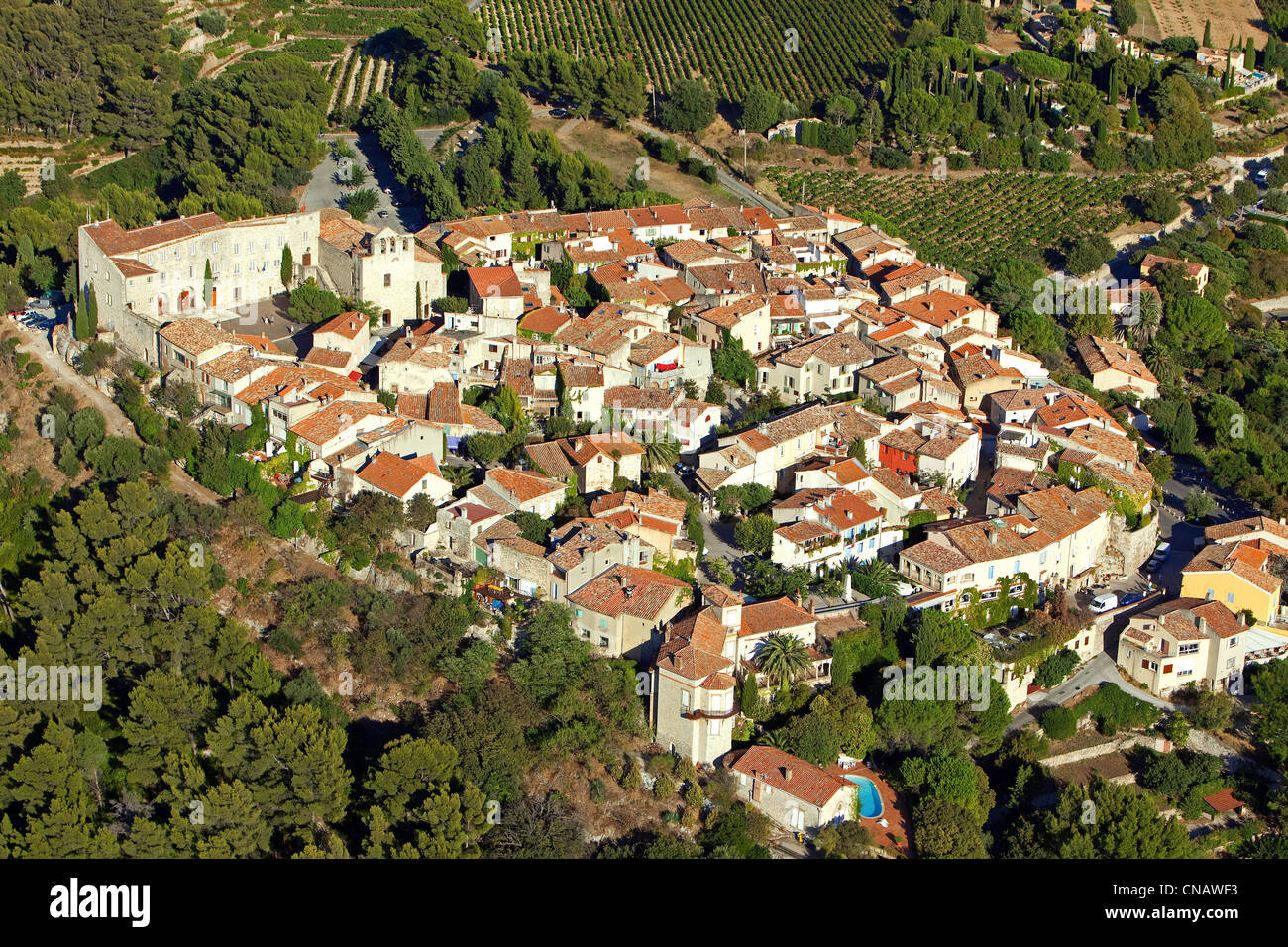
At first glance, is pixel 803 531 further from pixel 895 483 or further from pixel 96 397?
pixel 96 397

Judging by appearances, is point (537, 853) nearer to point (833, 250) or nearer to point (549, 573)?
point (549, 573)

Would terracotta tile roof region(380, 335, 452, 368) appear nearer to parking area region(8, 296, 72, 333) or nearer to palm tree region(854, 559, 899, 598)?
parking area region(8, 296, 72, 333)

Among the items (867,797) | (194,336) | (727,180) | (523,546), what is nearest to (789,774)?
(867,797)

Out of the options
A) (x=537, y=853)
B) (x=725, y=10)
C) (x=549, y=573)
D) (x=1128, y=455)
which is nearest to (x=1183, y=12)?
(x=725, y=10)

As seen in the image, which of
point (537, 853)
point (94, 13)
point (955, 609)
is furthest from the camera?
point (94, 13)

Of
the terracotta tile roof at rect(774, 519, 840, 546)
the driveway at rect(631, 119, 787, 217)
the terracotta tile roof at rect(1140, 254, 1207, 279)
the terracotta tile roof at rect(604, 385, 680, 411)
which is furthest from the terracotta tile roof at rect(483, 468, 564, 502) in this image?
the terracotta tile roof at rect(1140, 254, 1207, 279)
